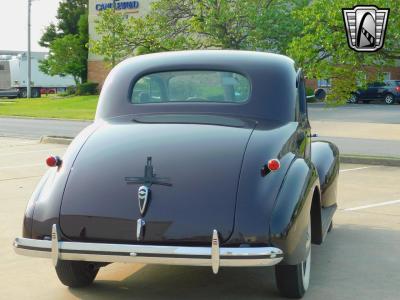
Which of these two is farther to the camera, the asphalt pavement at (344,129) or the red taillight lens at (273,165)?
the asphalt pavement at (344,129)

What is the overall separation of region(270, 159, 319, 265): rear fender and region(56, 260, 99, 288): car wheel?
165 cm

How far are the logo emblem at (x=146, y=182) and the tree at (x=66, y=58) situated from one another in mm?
54064

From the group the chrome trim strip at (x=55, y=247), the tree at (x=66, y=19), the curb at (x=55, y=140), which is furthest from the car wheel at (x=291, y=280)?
the tree at (x=66, y=19)

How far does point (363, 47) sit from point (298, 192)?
10168mm

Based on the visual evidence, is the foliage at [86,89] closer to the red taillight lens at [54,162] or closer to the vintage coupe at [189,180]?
the vintage coupe at [189,180]

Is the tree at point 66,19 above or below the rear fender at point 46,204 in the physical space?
above

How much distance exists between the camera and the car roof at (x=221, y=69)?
220 inches

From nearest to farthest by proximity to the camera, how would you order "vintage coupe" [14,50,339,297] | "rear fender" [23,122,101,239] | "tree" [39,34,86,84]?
"vintage coupe" [14,50,339,297] < "rear fender" [23,122,101,239] < "tree" [39,34,86,84]

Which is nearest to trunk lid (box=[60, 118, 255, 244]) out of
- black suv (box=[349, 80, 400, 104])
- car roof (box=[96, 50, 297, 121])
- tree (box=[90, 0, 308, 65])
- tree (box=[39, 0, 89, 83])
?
car roof (box=[96, 50, 297, 121])

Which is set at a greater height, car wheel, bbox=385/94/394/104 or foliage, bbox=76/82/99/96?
car wheel, bbox=385/94/394/104

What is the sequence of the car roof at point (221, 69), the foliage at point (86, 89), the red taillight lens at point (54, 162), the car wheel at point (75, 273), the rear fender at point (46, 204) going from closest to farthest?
the rear fender at point (46, 204), the red taillight lens at point (54, 162), the car wheel at point (75, 273), the car roof at point (221, 69), the foliage at point (86, 89)

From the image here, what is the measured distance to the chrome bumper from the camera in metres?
4.39

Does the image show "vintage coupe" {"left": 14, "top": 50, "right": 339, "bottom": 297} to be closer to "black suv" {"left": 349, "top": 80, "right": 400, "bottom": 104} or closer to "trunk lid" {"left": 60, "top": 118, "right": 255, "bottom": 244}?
"trunk lid" {"left": 60, "top": 118, "right": 255, "bottom": 244}

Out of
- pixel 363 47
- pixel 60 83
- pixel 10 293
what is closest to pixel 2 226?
pixel 10 293
